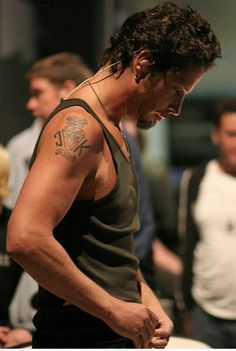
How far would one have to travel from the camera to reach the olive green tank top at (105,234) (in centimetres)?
214

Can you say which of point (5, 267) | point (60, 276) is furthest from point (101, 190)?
point (5, 267)

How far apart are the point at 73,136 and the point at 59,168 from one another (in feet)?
0.29

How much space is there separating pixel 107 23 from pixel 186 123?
4.27ft

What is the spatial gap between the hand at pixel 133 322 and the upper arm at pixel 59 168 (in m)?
0.27

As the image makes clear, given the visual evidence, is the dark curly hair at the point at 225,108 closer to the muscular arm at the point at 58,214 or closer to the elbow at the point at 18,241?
the muscular arm at the point at 58,214

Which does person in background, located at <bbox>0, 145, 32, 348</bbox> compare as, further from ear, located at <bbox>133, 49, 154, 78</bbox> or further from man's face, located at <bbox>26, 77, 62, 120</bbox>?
ear, located at <bbox>133, 49, 154, 78</bbox>

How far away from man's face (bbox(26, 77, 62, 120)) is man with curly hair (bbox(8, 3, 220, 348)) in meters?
1.71

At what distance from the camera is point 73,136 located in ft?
6.78

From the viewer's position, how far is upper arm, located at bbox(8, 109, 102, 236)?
1988 mm

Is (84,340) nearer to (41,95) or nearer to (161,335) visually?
(161,335)

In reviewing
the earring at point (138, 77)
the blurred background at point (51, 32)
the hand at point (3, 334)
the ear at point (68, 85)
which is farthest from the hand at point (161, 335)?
the blurred background at point (51, 32)

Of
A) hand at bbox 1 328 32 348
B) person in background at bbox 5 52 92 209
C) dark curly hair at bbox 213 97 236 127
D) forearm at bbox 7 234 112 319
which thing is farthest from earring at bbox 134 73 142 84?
dark curly hair at bbox 213 97 236 127

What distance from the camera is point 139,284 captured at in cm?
245

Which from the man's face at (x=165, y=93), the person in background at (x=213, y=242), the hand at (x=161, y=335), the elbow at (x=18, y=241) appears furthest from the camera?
the person in background at (x=213, y=242)
